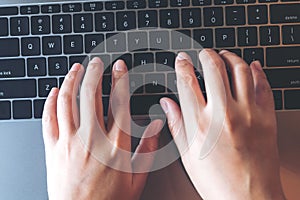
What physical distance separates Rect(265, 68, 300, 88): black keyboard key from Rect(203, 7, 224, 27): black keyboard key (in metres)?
0.11

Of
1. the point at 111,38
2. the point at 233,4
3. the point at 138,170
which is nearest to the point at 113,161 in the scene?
the point at 138,170

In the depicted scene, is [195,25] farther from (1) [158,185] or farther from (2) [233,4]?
(1) [158,185]

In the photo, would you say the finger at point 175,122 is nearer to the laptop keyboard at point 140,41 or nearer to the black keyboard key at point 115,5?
the laptop keyboard at point 140,41

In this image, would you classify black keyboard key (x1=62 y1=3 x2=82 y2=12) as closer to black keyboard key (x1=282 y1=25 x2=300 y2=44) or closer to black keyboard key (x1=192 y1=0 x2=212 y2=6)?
black keyboard key (x1=192 y1=0 x2=212 y2=6)

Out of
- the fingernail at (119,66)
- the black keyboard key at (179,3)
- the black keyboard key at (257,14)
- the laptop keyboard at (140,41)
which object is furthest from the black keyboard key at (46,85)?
the black keyboard key at (257,14)

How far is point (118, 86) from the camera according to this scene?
954 mm

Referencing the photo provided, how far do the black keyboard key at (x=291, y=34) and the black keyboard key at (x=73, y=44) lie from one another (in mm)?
322

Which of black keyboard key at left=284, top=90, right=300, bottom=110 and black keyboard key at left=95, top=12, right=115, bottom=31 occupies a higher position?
black keyboard key at left=95, top=12, right=115, bottom=31

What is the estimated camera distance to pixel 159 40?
0.96 metres

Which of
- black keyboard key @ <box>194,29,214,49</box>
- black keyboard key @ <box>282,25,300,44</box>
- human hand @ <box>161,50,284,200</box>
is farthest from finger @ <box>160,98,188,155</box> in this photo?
black keyboard key @ <box>282,25,300,44</box>

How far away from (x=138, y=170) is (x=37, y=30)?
0.28 meters

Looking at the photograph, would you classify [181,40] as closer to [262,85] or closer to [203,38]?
[203,38]

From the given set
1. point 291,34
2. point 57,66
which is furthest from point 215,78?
point 57,66

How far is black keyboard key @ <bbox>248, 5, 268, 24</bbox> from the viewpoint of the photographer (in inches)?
37.8
